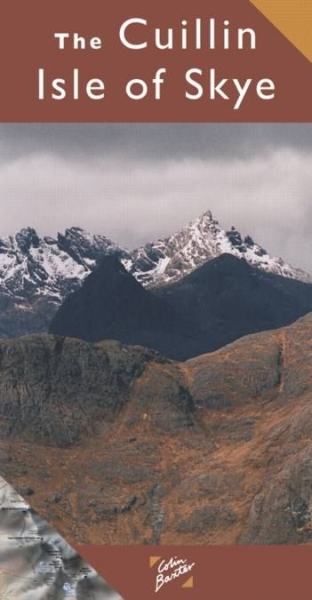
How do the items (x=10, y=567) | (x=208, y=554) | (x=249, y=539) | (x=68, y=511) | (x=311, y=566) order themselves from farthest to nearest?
(x=68, y=511), (x=249, y=539), (x=208, y=554), (x=311, y=566), (x=10, y=567)

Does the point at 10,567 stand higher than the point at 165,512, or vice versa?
the point at 10,567

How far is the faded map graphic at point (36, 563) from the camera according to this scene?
24500mm

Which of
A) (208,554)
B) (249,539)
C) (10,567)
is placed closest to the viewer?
(10,567)

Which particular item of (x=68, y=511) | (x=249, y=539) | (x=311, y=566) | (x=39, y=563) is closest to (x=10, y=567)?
(x=39, y=563)

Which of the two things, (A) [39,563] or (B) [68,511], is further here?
(B) [68,511]

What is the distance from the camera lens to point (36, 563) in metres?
24.6

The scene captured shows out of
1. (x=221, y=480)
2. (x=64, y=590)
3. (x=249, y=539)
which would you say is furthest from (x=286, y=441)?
(x=64, y=590)

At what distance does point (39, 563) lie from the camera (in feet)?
80.8

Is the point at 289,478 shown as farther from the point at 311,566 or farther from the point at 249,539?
the point at 311,566

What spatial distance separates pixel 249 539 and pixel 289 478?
43.2 ft

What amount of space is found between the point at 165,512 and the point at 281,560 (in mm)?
63060

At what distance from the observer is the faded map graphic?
2450 centimetres

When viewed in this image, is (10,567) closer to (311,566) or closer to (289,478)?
(311,566)

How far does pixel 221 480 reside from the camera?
195m
